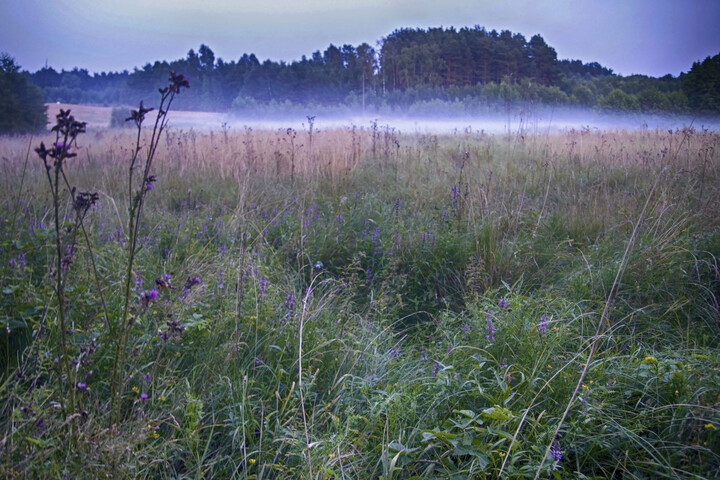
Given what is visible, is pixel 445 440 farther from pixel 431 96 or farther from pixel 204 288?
pixel 431 96

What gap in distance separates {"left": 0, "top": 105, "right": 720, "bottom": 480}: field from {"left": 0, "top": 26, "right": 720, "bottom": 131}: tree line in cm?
462

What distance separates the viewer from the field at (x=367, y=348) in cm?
158

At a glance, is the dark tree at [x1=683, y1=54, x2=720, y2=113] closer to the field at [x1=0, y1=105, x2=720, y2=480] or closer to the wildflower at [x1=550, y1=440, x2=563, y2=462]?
the field at [x1=0, y1=105, x2=720, y2=480]

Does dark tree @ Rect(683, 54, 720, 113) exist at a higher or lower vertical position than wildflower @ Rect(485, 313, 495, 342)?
higher

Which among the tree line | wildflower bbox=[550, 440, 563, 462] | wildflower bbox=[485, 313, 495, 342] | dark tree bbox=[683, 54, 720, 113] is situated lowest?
wildflower bbox=[550, 440, 563, 462]

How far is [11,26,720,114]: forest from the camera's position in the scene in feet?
48.6

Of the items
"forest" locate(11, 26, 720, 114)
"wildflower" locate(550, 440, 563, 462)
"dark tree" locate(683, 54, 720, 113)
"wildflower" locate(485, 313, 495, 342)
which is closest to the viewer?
"wildflower" locate(550, 440, 563, 462)

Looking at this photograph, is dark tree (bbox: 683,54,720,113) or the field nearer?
the field

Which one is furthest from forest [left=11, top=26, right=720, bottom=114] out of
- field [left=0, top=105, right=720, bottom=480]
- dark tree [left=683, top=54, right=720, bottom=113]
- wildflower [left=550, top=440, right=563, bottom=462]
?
wildflower [left=550, top=440, right=563, bottom=462]

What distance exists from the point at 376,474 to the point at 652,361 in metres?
1.24

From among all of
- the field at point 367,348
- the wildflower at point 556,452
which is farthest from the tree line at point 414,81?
the wildflower at point 556,452

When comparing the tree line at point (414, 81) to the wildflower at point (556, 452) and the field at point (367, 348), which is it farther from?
the wildflower at point (556, 452)

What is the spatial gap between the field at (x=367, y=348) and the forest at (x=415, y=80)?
5168 mm

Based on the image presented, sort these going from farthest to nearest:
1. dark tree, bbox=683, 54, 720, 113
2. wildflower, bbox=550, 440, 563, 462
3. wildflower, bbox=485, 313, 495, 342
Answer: dark tree, bbox=683, 54, 720, 113 → wildflower, bbox=485, 313, 495, 342 → wildflower, bbox=550, 440, 563, 462
